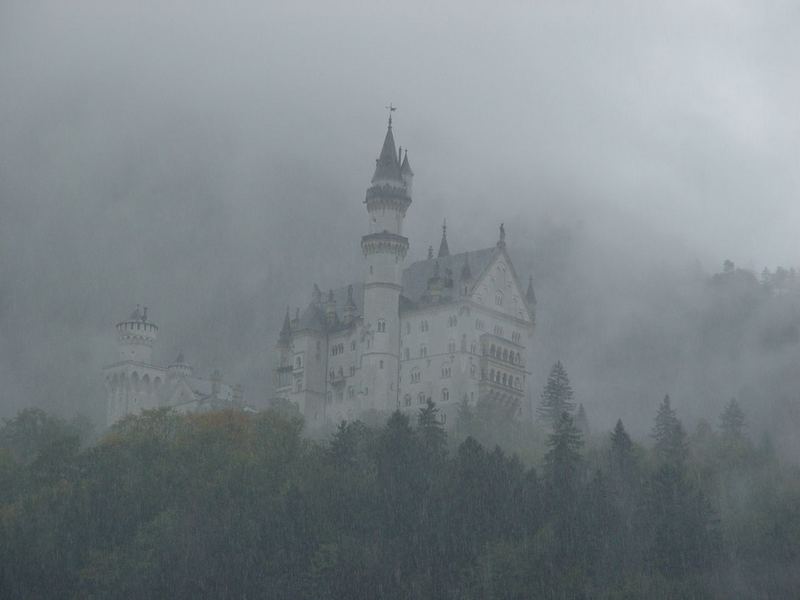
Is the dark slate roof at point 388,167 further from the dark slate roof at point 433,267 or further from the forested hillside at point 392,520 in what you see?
the forested hillside at point 392,520

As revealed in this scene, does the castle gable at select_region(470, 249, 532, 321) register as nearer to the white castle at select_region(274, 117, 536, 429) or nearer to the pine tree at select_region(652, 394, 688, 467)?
the white castle at select_region(274, 117, 536, 429)

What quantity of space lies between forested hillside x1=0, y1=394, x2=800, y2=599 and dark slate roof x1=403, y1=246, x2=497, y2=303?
25043 mm

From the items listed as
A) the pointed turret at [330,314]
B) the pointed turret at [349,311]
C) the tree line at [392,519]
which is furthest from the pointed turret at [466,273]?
the tree line at [392,519]

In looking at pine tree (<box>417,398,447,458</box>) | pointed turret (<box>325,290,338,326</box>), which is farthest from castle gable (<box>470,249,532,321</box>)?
pine tree (<box>417,398,447,458</box>)

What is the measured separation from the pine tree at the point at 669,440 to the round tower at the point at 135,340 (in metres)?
54.5

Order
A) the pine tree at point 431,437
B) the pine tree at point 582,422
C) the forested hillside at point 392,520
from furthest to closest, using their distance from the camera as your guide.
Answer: the pine tree at point 582,422
the pine tree at point 431,437
the forested hillside at point 392,520

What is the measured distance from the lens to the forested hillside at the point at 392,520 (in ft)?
315

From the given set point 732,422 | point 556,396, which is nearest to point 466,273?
point 556,396

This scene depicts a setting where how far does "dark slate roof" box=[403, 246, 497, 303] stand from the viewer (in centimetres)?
14138

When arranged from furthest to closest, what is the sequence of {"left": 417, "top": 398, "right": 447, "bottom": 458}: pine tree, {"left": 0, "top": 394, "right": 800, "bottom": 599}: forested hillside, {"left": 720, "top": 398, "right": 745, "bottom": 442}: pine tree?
{"left": 720, "top": 398, "right": 745, "bottom": 442}: pine tree < {"left": 417, "top": 398, "right": 447, "bottom": 458}: pine tree < {"left": 0, "top": 394, "right": 800, "bottom": 599}: forested hillside

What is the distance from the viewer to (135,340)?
162250mm

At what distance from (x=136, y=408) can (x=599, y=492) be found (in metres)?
67.2

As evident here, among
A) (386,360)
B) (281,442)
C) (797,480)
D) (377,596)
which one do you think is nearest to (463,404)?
(386,360)

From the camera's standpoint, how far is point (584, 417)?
459 feet
